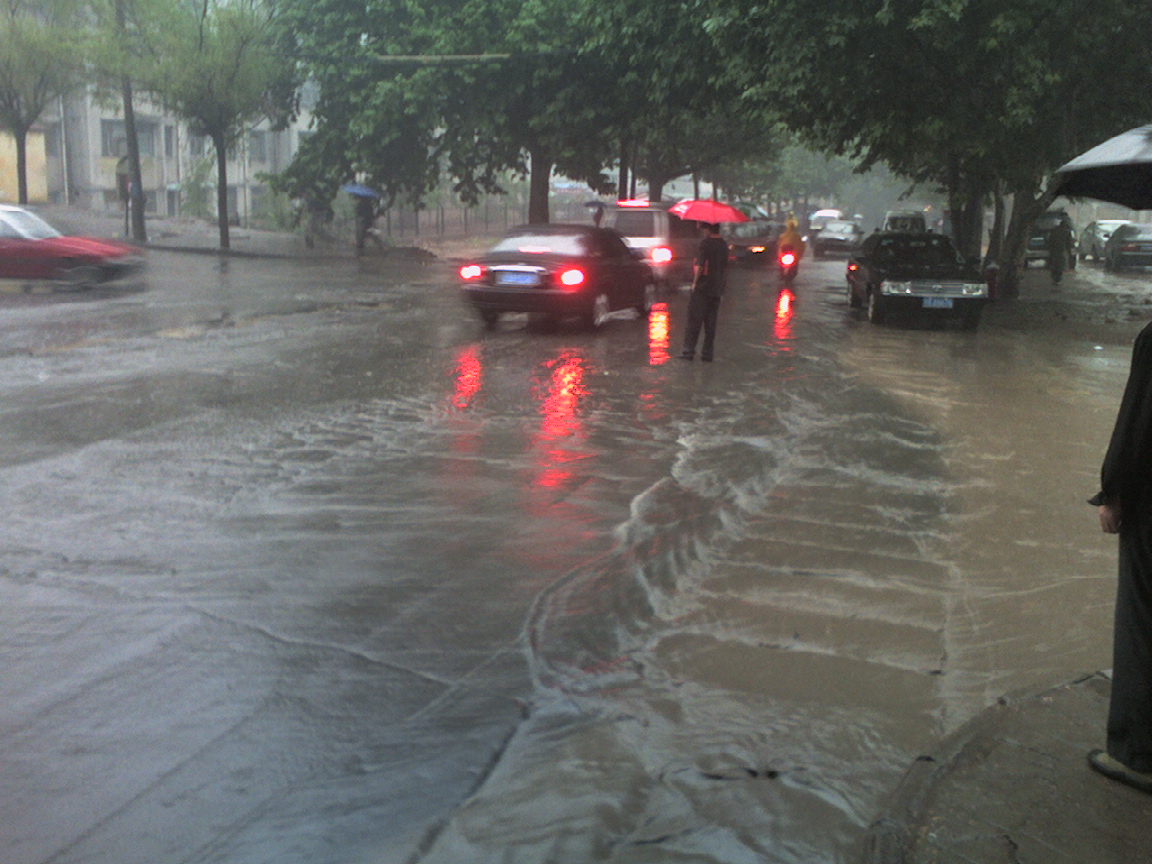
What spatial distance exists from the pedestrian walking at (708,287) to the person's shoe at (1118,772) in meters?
9.86

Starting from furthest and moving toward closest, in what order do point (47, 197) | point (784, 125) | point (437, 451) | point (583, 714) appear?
point (47, 197) → point (784, 125) → point (437, 451) → point (583, 714)

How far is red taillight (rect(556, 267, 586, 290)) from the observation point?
16219 millimetres

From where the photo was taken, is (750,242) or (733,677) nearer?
(733,677)

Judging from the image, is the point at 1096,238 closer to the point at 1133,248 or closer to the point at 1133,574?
the point at 1133,248

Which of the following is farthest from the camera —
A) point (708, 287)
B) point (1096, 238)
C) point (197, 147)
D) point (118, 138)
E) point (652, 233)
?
point (197, 147)

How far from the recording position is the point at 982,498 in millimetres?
7750

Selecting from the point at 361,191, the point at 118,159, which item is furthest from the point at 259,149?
the point at 361,191

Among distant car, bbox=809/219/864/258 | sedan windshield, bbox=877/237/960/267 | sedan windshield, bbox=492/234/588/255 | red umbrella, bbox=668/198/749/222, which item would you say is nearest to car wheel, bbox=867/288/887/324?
sedan windshield, bbox=877/237/960/267

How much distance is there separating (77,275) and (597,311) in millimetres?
10371

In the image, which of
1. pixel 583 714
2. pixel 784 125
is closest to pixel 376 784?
pixel 583 714

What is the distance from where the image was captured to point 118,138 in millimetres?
52844

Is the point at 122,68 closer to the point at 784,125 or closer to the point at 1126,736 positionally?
the point at 784,125

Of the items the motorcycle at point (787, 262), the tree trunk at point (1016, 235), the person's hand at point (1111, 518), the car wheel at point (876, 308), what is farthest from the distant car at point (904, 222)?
the person's hand at point (1111, 518)

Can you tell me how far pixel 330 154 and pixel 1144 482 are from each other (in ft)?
117
